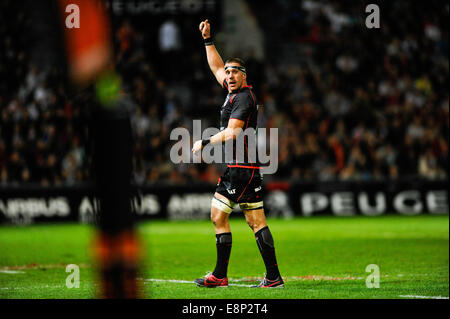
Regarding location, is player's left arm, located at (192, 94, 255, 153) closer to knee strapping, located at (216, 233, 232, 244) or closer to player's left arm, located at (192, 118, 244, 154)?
player's left arm, located at (192, 118, 244, 154)

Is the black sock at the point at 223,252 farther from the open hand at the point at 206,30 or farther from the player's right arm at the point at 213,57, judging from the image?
the open hand at the point at 206,30

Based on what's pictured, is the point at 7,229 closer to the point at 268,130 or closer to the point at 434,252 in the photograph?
the point at 268,130

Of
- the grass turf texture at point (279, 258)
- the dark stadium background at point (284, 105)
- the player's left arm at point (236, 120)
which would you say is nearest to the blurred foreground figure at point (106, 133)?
the grass turf texture at point (279, 258)

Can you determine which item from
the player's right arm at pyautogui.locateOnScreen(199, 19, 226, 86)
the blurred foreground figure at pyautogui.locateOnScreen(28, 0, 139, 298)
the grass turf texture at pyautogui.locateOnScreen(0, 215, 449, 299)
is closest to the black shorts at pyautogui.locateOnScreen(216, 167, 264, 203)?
the grass turf texture at pyautogui.locateOnScreen(0, 215, 449, 299)

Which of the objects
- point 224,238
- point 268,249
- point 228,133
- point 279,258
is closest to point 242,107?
point 228,133

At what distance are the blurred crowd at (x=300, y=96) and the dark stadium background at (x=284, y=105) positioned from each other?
0.05 m

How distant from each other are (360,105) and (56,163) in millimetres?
10919

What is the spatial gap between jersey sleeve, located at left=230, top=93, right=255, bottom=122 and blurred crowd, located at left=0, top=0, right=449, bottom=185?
44.1ft

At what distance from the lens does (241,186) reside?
25.4 ft

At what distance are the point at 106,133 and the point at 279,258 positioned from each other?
10.6 meters

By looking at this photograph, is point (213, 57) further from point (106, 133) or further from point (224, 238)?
point (106, 133)

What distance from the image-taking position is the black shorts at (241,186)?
7734 millimetres
